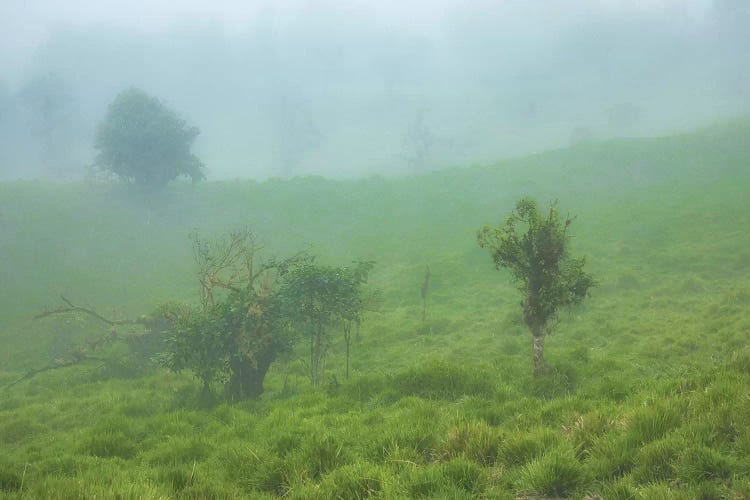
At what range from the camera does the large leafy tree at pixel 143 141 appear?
5766 cm

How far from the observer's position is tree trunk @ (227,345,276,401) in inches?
640

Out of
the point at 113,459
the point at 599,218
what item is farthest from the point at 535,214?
the point at 599,218

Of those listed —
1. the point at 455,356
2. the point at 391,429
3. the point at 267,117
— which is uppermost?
the point at 267,117

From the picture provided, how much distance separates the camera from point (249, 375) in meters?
16.5

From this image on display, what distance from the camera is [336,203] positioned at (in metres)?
64.1

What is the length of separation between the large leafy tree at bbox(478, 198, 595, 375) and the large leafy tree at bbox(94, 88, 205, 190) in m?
55.7

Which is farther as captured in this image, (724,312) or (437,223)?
(437,223)

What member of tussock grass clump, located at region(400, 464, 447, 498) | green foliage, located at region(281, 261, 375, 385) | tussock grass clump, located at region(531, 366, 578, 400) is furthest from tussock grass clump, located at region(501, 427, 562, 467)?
green foliage, located at region(281, 261, 375, 385)

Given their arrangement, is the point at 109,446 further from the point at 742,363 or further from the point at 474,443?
the point at 742,363

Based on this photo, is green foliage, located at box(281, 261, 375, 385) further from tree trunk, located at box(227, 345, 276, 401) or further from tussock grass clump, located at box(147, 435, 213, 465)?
tussock grass clump, located at box(147, 435, 213, 465)

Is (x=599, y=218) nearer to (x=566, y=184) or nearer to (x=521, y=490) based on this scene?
(x=566, y=184)

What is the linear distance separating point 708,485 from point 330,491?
14.6 feet

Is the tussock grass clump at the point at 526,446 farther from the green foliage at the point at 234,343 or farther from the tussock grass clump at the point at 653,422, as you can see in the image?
the green foliage at the point at 234,343

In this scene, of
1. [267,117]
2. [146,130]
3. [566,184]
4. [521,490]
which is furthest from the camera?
[267,117]
